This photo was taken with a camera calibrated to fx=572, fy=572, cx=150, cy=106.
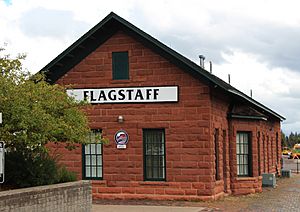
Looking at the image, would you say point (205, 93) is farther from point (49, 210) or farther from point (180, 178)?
point (49, 210)

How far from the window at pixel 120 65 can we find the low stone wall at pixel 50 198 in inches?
243

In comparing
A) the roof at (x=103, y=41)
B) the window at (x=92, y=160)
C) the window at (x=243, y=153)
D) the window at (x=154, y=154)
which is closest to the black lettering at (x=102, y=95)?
the window at (x=92, y=160)

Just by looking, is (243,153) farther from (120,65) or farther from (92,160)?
(120,65)

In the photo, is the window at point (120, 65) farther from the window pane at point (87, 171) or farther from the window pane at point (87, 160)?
the window pane at point (87, 171)

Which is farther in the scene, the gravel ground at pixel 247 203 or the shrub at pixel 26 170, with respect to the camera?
the gravel ground at pixel 247 203

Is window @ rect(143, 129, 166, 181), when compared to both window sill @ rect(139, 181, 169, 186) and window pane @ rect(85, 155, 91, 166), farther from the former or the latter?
window pane @ rect(85, 155, 91, 166)

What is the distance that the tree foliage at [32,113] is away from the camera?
42.7 ft

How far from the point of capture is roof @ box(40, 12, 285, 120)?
1930 centimetres

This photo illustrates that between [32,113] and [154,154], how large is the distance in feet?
25.0

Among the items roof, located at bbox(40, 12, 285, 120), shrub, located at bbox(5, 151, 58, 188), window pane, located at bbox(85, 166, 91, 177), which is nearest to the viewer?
shrub, located at bbox(5, 151, 58, 188)

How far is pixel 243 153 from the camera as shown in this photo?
75.0 ft

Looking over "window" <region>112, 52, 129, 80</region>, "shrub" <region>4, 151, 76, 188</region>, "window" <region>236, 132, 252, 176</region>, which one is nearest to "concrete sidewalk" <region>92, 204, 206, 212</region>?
"shrub" <region>4, 151, 76, 188</region>

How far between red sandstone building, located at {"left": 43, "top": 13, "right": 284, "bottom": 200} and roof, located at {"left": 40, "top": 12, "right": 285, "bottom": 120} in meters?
0.04

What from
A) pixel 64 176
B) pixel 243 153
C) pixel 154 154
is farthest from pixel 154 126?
pixel 64 176
